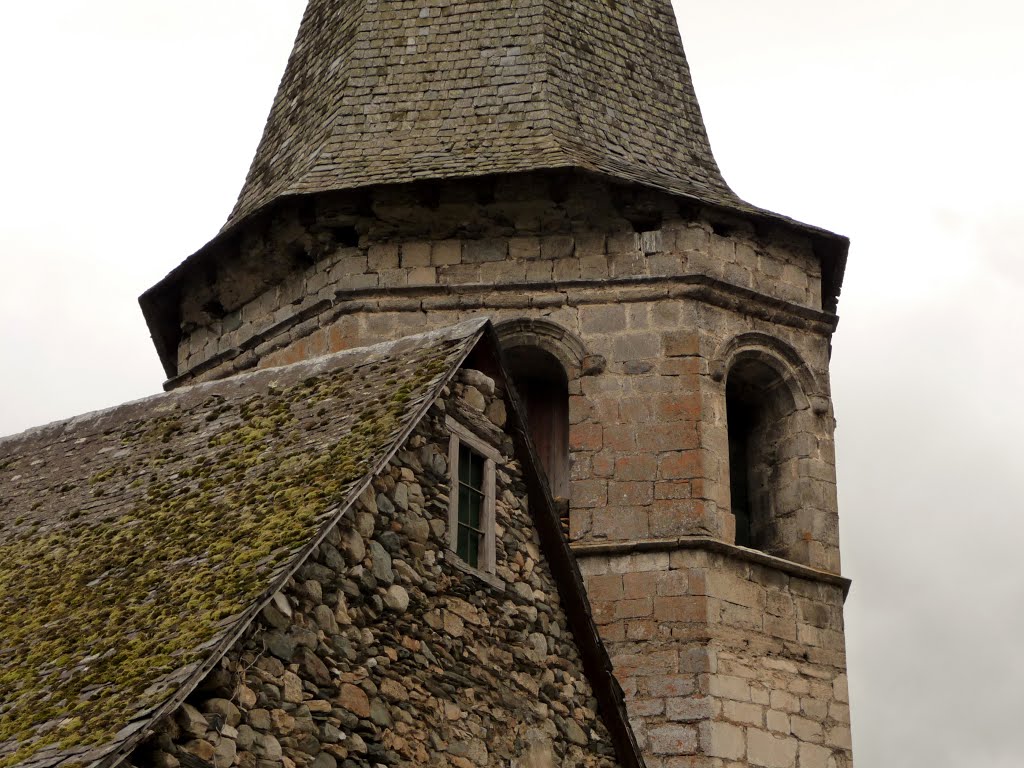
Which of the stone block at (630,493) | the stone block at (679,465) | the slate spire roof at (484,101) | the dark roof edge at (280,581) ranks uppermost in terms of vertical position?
the slate spire roof at (484,101)

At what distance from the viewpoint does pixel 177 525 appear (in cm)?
1007

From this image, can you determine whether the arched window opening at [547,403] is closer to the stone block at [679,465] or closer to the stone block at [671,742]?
the stone block at [679,465]

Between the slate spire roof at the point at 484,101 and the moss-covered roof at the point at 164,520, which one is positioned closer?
the moss-covered roof at the point at 164,520

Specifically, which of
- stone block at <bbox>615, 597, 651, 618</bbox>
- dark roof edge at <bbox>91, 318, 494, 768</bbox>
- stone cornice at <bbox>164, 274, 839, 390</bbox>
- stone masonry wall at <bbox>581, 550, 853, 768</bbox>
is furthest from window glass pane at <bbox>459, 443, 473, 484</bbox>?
stone cornice at <bbox>164, 274, 839, 390</bbox>

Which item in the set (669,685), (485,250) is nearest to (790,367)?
(485,250)

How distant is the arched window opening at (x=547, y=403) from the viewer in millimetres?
17281

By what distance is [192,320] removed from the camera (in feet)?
62.4

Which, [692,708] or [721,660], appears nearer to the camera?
[692,708]

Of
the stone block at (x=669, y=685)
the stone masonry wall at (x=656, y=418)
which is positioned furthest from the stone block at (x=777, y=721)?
the stone masonry wall at (x=656, y=418)

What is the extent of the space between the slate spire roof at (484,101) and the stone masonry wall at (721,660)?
3150 millimetres

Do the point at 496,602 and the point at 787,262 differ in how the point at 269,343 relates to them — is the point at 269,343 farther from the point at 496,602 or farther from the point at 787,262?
the point at 496,602

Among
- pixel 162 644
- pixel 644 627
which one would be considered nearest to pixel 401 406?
pixel 162 644

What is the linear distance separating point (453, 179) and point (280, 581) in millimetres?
8783

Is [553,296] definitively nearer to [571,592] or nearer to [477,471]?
[571,592]
